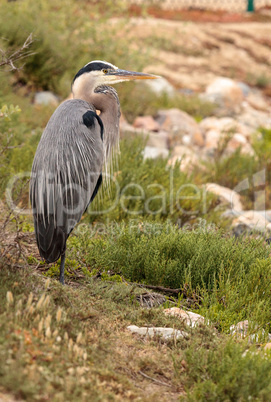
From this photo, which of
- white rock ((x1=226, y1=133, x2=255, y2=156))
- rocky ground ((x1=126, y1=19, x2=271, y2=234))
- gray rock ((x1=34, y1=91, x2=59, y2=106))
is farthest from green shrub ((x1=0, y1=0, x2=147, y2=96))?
white rock ((x1=226, y1=133, x2=255, y2=156))

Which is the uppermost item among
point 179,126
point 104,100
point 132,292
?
point 104,100

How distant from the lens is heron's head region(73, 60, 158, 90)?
4234 mm

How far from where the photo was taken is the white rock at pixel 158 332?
10.1ft

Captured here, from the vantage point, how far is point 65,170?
3.78 m

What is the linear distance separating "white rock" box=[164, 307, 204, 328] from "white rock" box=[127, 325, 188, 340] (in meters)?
0.17

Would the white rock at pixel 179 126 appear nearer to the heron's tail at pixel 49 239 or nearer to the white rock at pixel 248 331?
the heron's tail at pixel 49 239

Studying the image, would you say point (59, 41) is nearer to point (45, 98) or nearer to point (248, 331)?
point (45, 98)

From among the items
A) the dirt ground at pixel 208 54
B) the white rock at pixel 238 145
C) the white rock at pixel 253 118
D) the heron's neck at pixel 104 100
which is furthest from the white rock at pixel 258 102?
the heron's neck at pixel 104 100

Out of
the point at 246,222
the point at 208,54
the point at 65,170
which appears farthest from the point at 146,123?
the point at 208,54

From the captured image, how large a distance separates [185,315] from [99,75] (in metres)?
2.16

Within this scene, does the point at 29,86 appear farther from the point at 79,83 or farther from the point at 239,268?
the point at 239,268

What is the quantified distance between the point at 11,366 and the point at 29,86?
785 centimetres

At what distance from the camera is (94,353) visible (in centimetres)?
261

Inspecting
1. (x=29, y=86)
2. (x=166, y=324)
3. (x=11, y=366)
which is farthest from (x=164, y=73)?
(x=11, y=366)
